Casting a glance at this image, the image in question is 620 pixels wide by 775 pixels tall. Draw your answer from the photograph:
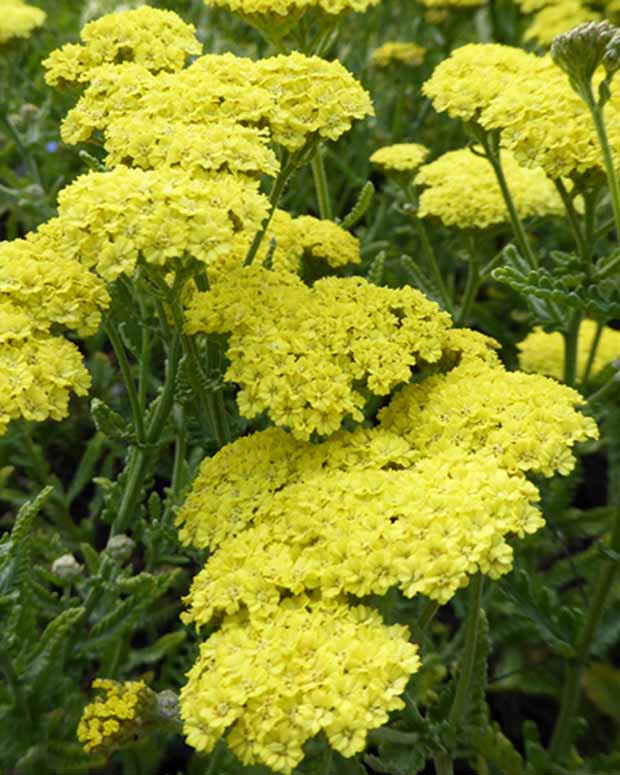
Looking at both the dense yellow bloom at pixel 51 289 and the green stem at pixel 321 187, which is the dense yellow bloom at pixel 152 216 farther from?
the green stem at pixel 321 187

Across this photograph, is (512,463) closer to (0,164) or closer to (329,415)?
(329,415)

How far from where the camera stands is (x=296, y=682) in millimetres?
1426

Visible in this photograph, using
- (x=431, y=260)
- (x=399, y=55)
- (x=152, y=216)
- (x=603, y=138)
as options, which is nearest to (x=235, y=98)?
(x=152, y=216)

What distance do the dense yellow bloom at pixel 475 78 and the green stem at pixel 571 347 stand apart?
0.52 meters

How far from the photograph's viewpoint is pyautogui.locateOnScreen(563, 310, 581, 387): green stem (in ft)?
7.66

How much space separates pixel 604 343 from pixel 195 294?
1424 mm

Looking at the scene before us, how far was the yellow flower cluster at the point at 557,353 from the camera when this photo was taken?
2.73 m

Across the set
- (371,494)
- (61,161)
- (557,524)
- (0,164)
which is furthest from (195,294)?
(61,161)

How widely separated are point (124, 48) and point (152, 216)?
0.72m

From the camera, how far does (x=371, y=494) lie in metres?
1.68

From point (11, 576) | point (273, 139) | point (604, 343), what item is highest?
point (273, 139)

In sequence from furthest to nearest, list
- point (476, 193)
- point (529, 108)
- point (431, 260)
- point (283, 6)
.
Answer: point (431, 260) → point (476, 193) → point (283, 6) → point (529, 108)

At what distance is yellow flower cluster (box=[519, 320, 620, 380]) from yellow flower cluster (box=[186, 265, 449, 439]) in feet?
2.81

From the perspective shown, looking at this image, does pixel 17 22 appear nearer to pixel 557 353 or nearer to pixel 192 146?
pixel 192 146
